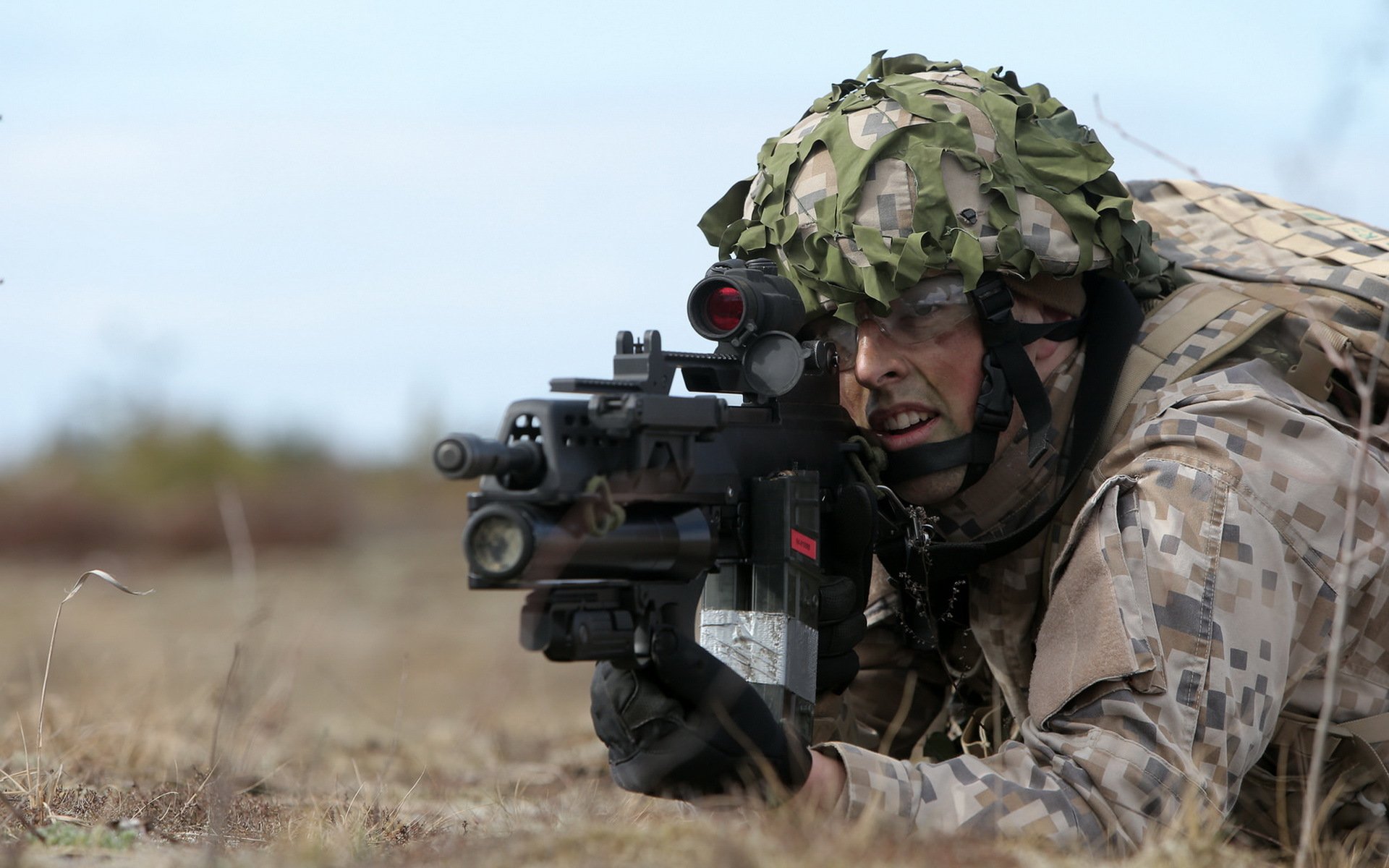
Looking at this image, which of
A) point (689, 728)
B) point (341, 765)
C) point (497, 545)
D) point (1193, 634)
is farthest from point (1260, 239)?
point (341, 765)

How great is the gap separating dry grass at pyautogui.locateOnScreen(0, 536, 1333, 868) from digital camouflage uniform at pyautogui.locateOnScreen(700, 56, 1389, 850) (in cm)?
32

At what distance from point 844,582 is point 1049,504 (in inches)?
29.2

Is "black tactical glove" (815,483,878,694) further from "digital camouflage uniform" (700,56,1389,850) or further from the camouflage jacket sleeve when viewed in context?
the camouflage jacket sleeve

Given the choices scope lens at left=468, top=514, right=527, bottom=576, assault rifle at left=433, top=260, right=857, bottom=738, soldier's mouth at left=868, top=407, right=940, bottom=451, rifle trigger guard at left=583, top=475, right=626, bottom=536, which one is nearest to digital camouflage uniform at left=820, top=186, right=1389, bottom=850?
assault rifle at left=433, top=260, right=857, bottom=738

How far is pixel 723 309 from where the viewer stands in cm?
343

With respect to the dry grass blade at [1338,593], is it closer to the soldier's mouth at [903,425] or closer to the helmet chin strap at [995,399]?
the helmet chin strap at [995,399]

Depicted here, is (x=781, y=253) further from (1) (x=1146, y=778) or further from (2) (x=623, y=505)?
(1) (x=1146, y=778)

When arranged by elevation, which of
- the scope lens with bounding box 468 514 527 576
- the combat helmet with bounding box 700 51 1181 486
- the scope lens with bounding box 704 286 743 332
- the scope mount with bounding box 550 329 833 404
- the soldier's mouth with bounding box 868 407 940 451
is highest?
the combat helmet with bounding box 700 51 1181 486

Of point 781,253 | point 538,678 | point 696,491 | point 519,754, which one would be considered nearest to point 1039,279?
point 781,253

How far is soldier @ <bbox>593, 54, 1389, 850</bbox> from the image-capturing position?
9.24 ft

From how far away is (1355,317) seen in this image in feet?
12.0

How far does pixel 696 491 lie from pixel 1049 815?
1.03 meters

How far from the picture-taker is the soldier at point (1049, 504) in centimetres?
282

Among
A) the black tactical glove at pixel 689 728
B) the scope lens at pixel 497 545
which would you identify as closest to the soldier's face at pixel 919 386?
the black tactical glove at pixel 689 728
